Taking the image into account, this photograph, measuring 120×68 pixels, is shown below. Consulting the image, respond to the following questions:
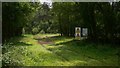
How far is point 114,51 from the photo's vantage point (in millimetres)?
11688

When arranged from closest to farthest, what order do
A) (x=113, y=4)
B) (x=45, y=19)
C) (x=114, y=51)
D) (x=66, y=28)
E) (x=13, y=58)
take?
1. (x=13, y=58)
2. (x=114, y=51)
3. (x=113, y=4)
4. (x=66, y=28)
5. (x=45, y=19)

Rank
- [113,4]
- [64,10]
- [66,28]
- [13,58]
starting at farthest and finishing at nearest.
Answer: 1. [66,28]
2. [64,10]
3. [113,4]
4. [13,58]

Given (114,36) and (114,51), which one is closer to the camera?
(114,51)

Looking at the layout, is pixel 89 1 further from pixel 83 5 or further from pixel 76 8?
pixel 76 8

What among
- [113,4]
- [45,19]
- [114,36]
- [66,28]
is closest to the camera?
[113,4]

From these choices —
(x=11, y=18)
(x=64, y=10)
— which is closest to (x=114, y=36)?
(x=64, y=10)

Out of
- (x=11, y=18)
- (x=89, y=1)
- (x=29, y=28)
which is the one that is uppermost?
(x=89, y=1)

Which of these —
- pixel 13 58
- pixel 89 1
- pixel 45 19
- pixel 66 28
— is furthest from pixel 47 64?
pixel 45 19

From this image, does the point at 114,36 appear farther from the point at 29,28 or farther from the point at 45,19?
the point at 29,28

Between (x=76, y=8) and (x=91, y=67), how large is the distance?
7.89 metres

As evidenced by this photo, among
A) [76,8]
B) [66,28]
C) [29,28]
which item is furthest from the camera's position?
[29,28]

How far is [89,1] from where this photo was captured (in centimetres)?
1338

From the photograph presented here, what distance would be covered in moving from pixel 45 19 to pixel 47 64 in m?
23.0

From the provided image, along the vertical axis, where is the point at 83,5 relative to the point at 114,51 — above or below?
above
